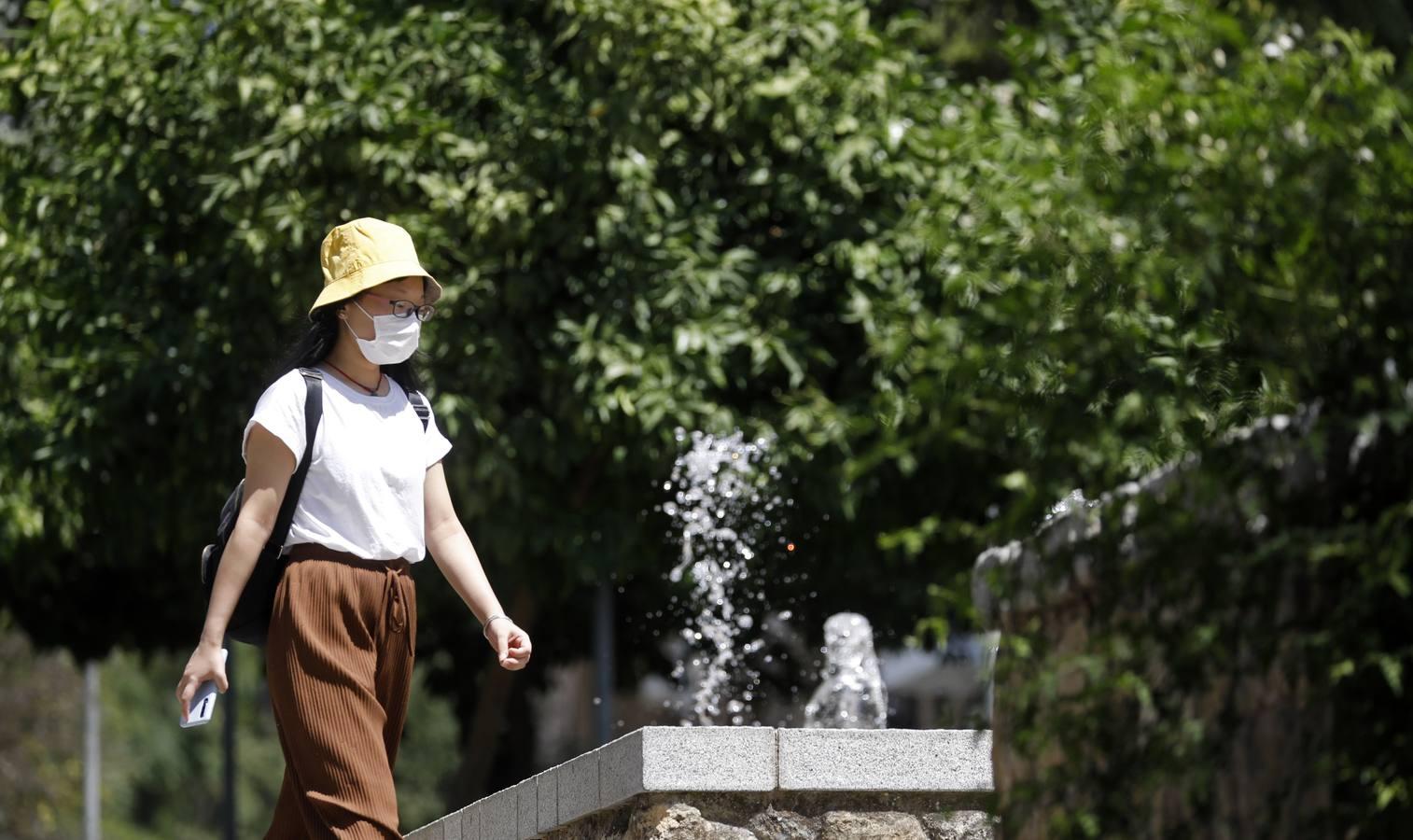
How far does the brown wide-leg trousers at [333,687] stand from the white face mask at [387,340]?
456 mm

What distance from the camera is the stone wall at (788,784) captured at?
545 centimetres

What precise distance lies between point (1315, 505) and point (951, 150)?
27.5 ft

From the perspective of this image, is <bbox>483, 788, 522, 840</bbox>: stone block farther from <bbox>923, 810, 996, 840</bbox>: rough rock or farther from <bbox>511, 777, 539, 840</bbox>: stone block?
<bbox>923, 810, 996, 840</bbox>: rough rock

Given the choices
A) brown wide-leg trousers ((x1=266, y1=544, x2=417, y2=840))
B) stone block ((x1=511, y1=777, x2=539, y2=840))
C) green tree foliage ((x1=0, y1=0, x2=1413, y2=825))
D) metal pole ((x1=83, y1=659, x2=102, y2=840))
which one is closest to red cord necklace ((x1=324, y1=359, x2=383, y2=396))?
brown wide-leg trousers ((x1=266, y1=544, x2=417, y2=840))

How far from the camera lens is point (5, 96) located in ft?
39.6

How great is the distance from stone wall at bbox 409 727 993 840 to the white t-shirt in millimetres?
1025

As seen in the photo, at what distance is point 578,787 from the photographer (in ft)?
19.5

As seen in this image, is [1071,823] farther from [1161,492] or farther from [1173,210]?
[1173,210]

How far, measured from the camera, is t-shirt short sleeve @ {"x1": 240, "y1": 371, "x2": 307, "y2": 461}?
457cm

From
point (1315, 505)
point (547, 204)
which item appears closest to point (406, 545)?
point (1315, 505)

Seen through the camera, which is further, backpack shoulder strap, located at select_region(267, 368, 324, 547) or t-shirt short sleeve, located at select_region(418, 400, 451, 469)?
t-shirt short sleeve, located at select_region(418, 400, 451, 469)

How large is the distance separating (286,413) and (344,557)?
32 centimetres

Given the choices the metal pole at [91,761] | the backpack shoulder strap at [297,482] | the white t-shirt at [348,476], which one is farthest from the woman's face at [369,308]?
the metal pole at [91,761]

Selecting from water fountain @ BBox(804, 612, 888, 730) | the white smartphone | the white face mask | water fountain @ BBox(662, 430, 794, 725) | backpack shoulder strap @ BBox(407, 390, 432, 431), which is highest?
water fountain @ BBox(662, 430, 794, 725)
